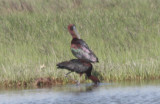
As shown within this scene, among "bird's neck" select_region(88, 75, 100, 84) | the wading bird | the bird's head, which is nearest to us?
"bird's neck" select_region(88, 75, 100, 84)

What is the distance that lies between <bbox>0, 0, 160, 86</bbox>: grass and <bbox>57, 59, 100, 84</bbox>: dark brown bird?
1.11 feet

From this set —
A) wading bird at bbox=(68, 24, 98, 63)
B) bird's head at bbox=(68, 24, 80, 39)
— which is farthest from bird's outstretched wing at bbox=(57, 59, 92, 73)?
bird's head at bbox=(68, 24, 80, 39)

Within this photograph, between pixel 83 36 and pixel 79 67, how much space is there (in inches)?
116

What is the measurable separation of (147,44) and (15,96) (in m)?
4.73

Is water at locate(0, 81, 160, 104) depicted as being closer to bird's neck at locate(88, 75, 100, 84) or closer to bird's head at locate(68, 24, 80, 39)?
bird's neck at locate(88, 75, 100, 84)

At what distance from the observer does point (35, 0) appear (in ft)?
69.1

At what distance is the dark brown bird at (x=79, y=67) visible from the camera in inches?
506

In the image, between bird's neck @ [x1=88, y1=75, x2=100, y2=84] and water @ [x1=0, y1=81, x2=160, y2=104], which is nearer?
water @ [x1=0, y1=81, x2=160, y2=104]

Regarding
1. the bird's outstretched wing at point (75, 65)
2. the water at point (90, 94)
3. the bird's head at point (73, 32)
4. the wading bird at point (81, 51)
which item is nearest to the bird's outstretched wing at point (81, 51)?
the wading bird at point (81, 51)

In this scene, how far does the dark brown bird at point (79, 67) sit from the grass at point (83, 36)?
1.11 feet

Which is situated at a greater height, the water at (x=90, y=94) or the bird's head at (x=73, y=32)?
the bird's head at (x=73, y=32)

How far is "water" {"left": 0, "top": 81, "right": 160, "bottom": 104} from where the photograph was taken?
10727 millimetres

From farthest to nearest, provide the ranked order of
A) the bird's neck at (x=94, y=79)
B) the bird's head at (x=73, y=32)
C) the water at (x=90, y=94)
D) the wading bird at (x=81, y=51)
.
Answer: the bird's head at (x=73, y=32), the wading bird at (x=81, y=51), the bird's neck at (x=94, y=79), the water at (x=90, y=94)

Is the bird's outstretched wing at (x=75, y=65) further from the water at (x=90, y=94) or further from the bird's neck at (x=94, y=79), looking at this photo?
the water at (x=90, y=94)
